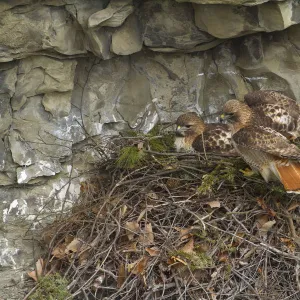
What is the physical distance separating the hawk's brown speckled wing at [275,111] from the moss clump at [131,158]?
1.10 meters

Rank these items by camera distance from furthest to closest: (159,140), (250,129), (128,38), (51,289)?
1. (159,140)
2. (128,38)
3. (250,129)
4. (51,289)

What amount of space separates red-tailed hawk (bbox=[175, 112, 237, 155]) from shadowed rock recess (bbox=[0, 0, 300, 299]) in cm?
39

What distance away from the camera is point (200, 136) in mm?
7145

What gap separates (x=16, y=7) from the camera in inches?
244

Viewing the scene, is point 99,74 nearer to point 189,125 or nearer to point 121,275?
point 189,125

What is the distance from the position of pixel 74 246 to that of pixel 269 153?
71.1 inches

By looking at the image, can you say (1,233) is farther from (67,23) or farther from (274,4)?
(274,4)

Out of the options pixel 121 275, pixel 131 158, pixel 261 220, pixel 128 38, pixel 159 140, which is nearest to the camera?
pixel 121 275

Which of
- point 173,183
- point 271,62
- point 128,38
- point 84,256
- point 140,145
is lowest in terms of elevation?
point 84,256

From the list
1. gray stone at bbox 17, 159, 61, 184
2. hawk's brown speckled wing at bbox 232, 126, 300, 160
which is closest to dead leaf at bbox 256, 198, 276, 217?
hawk's brown speckled wing at bbox 232, 126, 300, 160

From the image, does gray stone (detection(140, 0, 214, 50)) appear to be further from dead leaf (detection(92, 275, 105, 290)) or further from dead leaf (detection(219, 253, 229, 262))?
dead leaf (detection(92, 275, 105, 290))

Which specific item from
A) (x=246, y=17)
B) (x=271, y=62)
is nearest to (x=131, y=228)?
(x=246, y=17)

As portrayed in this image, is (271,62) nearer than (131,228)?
No

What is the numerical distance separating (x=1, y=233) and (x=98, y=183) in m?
1.04
